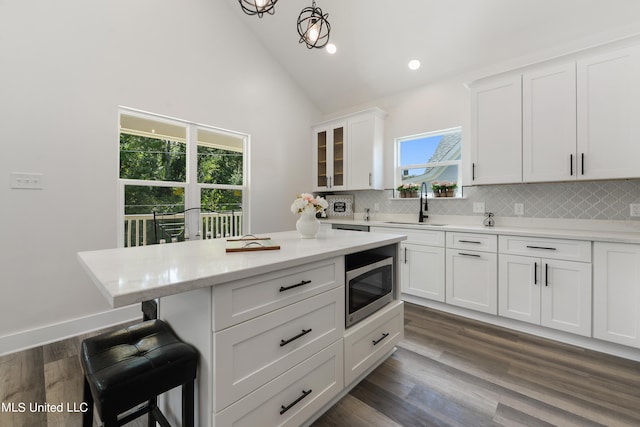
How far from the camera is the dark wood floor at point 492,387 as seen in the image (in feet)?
5.05

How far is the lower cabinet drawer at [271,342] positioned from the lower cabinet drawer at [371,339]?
16 centimetres

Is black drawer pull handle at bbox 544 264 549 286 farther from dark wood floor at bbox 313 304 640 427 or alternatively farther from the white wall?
the white wall

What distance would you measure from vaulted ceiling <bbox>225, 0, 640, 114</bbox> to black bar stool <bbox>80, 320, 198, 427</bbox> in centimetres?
Answer: 368

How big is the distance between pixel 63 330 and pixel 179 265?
2.28 metres

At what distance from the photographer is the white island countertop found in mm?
890

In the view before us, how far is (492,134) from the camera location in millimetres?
2875

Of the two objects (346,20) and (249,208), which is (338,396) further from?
(346,20)

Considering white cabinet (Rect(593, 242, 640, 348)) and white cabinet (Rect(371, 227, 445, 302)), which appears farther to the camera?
white cabinet (Rect(371, 227, 445, 302))

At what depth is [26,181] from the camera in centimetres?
232

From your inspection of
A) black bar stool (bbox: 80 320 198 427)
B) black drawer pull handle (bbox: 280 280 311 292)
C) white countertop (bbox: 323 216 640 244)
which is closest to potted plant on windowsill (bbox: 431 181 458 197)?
white countertop (bbox: 323 216 640 244)

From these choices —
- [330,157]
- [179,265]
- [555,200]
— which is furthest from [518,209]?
[179,265]

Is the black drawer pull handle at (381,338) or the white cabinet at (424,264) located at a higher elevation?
the white cabinet at (424,264)

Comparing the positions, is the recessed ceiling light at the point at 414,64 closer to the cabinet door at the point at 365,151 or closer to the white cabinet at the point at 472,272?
the cabinet door at the point at 365,151

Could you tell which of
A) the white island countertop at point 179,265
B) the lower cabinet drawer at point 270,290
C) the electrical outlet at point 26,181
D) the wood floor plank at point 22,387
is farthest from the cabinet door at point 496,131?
the electrical outlet at point 26,181
